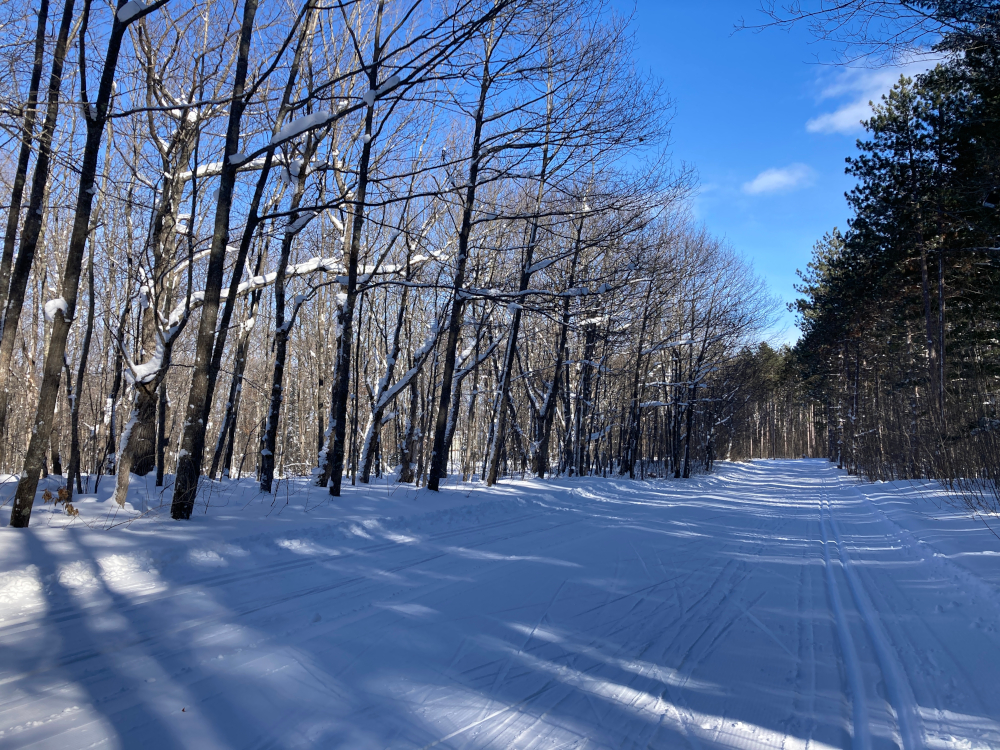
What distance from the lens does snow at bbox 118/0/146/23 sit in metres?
5.88

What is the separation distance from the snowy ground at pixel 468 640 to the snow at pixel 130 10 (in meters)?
5.39

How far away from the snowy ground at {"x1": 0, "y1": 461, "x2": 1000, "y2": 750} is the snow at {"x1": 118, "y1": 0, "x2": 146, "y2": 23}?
539cm

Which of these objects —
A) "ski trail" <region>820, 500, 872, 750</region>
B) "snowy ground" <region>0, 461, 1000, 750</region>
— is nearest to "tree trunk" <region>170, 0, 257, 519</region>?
"snowy ground" <region>0, 461, 1000, 750</region>

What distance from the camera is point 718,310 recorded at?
2672cm

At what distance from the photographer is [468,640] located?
4.02m

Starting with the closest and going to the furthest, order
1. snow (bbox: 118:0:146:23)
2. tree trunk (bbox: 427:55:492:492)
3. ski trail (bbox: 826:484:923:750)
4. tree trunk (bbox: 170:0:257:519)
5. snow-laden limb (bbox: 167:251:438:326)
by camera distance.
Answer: ski trail (bbox: 826:484:923:750) < snow (bbox: 118:0:146:23) < tree trunk (bbox: 170:0:257:519) < snow-laden limb (bbox: 167:251:438:326) < tree trunk (bbox: 427:55:492:492)

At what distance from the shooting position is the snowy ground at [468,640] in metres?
2.93

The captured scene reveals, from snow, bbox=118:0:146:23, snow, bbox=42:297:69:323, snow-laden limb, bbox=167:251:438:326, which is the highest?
snow, bbox=118:0:146:23

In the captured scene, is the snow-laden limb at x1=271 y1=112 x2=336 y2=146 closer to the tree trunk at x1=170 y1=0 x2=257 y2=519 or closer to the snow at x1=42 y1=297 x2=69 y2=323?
the tree trunk at x1=170 y1=0 x2=257 y2=519

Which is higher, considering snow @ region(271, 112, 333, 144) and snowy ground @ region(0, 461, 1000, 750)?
snow @ region(271, 112, 333, 144)

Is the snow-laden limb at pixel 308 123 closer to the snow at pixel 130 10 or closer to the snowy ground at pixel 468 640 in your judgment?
the snow at pixel 130 10

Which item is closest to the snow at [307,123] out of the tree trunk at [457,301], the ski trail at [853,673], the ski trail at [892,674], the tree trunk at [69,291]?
the tree trunk at [69,291]

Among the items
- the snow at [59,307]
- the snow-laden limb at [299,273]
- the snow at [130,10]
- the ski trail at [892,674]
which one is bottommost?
the ski trail at [892,674]

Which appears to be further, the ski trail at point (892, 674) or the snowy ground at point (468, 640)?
the ski trail at point (892, 674)
